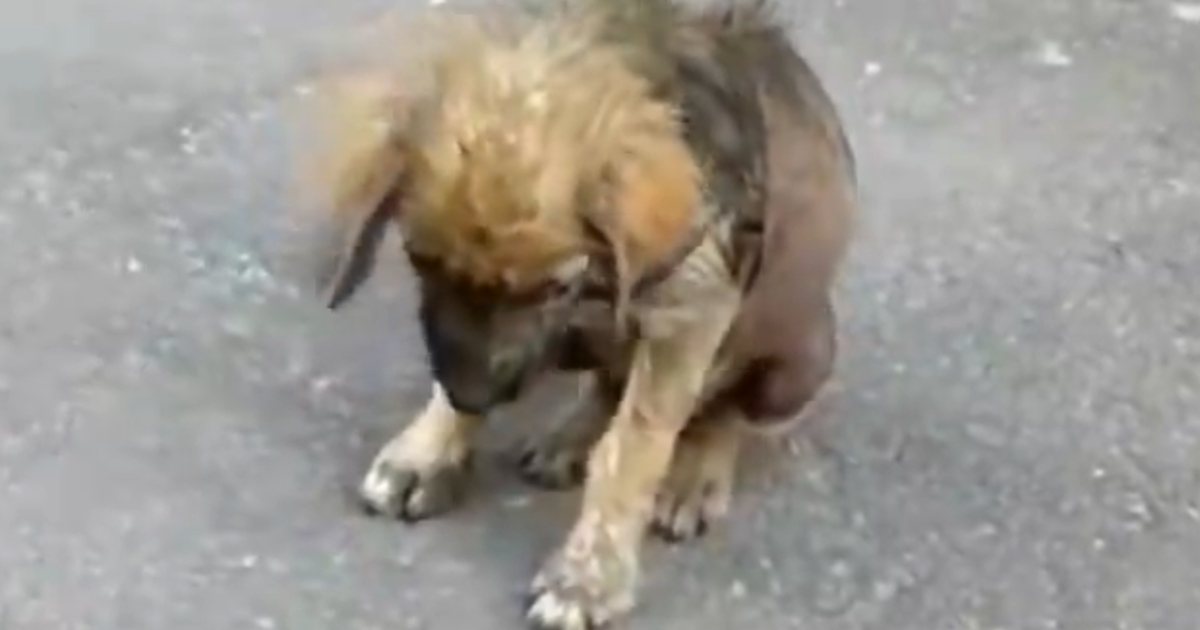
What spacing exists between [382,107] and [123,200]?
1.14 meters

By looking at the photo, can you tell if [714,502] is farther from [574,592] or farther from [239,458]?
[239,458]

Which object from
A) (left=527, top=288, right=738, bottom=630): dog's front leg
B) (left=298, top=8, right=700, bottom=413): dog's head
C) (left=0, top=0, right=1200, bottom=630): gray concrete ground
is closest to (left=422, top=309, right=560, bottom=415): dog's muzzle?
(left=298, top=8, right=700, bottom=413): dog's head

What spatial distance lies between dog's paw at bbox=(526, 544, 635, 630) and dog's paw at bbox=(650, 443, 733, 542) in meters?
0.16

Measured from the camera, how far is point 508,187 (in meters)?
2.65

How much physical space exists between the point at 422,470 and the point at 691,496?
34 centimetres

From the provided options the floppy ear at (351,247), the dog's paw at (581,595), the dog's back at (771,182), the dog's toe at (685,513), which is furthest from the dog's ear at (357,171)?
the dog's toe at (685,513)

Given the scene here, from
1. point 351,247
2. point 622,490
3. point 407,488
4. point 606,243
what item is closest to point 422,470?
point 407,488

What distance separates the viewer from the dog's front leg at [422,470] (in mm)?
3213

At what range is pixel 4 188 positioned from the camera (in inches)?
151

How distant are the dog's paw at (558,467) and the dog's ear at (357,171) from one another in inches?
19.6

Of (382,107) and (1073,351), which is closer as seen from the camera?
(382,107)

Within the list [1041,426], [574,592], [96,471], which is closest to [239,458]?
[96,471]

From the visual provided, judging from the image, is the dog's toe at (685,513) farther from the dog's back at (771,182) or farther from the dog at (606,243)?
the dog's back at (771,182)

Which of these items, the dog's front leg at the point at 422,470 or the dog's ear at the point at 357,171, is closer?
the dog's ear at the point at 357,171
